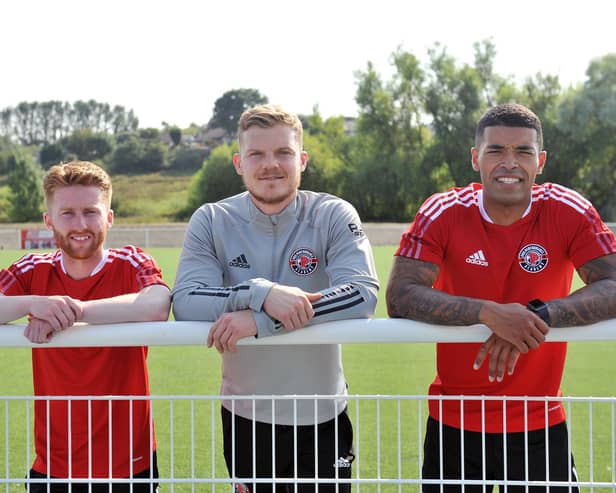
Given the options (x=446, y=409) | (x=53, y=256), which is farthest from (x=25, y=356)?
(x=446, y=409)

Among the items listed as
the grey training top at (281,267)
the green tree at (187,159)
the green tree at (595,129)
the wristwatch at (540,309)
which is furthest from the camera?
the green tree at (187,159)

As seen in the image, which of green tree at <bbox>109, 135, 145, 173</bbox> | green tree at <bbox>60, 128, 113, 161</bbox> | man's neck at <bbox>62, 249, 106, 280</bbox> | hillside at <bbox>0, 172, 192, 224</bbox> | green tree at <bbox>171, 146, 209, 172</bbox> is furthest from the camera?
green tree at <bbox>60, 128, 113, 161</bbox>

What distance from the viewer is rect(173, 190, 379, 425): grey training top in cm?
293

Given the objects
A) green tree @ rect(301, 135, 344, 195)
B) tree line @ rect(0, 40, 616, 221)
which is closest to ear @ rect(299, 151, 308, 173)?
tree line @ rect(0, 40, 616, 221)

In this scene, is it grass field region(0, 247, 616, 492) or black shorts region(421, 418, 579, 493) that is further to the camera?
grass field region(0, 247, 616, 492)

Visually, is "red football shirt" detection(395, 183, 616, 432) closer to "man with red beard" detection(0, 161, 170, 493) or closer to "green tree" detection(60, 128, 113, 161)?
"man with red beard" detection(0, 161, 170, 493)

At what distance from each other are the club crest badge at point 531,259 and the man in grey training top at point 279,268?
53 cm

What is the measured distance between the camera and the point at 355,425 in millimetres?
4539

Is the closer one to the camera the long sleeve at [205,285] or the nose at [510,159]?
the long sleeve at [205,285]

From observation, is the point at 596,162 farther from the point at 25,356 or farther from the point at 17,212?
the point at 25,356

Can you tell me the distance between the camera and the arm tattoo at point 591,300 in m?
2.54

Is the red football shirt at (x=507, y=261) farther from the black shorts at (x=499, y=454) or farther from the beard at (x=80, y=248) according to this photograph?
the beard at (x=80, y=248)

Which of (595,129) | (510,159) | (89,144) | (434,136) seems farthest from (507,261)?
(89,144)

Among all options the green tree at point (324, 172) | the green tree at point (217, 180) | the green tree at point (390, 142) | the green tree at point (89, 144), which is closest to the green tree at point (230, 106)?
the green tree at point (89, 144)
